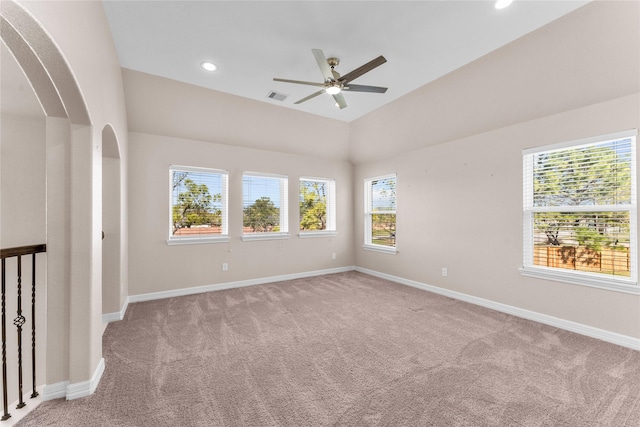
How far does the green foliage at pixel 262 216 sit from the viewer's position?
5035 millimetres

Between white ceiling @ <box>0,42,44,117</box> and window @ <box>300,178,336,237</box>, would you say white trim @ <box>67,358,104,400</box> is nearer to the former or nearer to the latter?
white ceiling @ <box>0,42,44,117</box>

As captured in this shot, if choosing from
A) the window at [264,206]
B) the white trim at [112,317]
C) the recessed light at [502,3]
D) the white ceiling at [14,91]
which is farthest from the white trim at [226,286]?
the recessed light at [502,3]

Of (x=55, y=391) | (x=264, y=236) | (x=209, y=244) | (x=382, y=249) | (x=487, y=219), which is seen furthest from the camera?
(x=382, y=249)

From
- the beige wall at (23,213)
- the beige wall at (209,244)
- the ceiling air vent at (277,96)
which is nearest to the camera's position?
the beige wall at (23,213)

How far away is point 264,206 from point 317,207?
123 cm

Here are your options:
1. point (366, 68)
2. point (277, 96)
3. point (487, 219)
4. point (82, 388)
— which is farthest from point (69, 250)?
point (487, 219)

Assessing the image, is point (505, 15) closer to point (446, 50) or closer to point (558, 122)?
point (446, 50)

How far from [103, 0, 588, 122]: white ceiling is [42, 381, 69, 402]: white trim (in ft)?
10.1

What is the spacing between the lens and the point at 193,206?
455cm

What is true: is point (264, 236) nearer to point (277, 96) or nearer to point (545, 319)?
point (277, 96)

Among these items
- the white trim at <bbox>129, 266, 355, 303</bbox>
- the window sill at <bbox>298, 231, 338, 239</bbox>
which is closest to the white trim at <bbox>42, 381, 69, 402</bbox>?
the white trim at <bbox>129, 266, 355, 303</bbox>

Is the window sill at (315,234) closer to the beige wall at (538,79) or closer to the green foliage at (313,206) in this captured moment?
the green foliage at (313,206)

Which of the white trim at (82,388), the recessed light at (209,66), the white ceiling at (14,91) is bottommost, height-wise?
the white trim at (82,388)

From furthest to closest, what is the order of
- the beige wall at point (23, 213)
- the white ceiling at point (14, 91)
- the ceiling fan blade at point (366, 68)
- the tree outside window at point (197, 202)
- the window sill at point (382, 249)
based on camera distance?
the window sill at point (382, 249) → the tree outside window at point (197, 202) → the beige wall at point (23, 213) → the ceiling fan blade at point (366, 68) → the white ceiling at point (14, 91)
